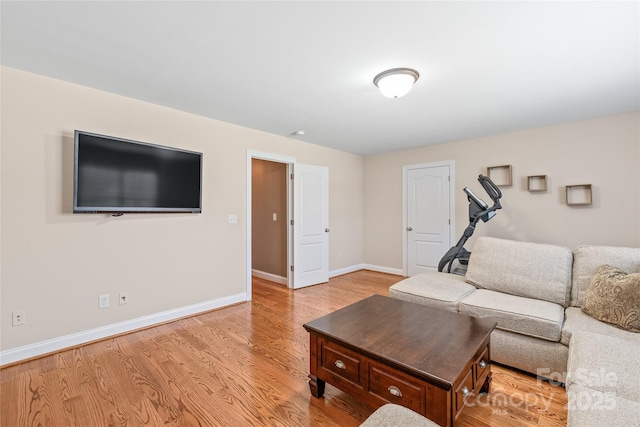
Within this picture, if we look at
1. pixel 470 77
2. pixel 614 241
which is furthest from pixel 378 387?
pixel 614 241

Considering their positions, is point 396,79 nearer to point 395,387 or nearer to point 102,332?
point 395,387

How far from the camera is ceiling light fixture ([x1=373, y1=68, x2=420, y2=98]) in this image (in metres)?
Result: 2.25

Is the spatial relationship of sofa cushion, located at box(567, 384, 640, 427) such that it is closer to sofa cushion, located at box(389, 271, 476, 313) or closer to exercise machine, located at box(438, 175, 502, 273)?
sofa cushion, located at box(389, 271, 476, 313)

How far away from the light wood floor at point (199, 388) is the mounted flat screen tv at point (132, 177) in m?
1.27

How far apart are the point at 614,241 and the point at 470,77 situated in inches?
112

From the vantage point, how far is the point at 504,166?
4051mm

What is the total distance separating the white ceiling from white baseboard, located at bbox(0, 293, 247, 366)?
2251 millimetres

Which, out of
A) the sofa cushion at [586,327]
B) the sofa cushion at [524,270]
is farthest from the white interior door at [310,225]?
the sofa cushion at [586,327]

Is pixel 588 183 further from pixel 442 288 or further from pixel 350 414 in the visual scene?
pixel 350 414

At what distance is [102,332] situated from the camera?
2.65m

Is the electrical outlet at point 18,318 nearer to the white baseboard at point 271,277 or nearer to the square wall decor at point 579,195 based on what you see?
the white baseboard at point 271,277

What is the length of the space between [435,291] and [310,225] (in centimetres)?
243

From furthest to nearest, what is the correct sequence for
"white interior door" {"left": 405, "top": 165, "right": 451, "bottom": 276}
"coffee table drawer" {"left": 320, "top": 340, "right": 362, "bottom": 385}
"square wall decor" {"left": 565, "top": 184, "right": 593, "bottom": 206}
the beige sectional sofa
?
"white interior door" {"left": 405, "top": 165, "right": 451, "bottom": 276} < "square wall decor" {"left": 565, "top": 184, "right": 593, "bottom": 206} < "coffee table drawer" {"left": 320, "top": 340, "right": 362, "bottom": 385} < the beige sectional sofa

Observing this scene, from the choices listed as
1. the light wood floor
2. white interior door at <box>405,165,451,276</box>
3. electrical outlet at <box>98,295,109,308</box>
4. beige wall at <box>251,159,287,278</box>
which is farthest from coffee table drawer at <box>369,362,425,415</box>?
white interior door at <box>405,165,451,276</box>
